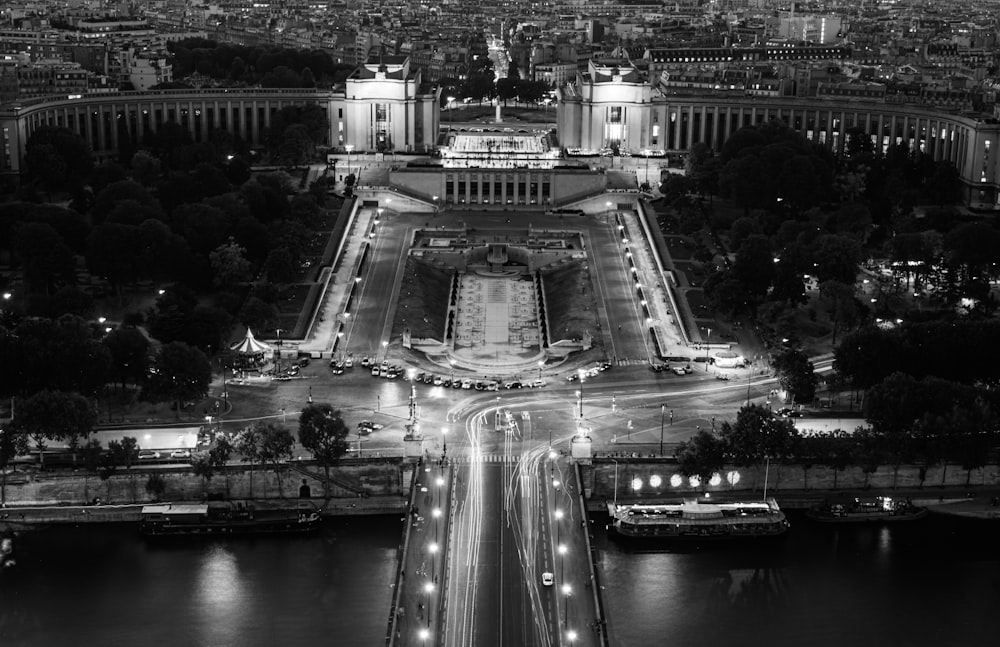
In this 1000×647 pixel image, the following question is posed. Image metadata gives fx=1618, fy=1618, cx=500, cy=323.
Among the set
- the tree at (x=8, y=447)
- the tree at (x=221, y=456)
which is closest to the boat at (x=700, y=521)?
the tree at (x=221, y=456)

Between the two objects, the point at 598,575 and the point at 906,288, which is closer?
the point at 598,575

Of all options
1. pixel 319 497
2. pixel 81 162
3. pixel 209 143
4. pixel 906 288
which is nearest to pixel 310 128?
pixel 209 143

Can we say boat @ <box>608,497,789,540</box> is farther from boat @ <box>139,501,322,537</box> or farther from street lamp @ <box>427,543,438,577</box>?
boat @ <box>139,501,322,537</box>

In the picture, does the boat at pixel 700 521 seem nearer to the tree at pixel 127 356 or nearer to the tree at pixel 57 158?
the tree at pixel 127 356

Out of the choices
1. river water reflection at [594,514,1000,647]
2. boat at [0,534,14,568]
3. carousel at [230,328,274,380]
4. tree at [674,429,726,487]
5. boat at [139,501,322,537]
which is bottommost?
river water reflection at [594,514,1000,647]

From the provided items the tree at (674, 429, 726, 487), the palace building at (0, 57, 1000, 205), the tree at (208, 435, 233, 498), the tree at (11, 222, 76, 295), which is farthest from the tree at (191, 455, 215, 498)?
the palace building at (0, 57, 1000, 205)

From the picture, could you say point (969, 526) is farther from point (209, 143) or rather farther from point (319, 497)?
point (209, 143)
